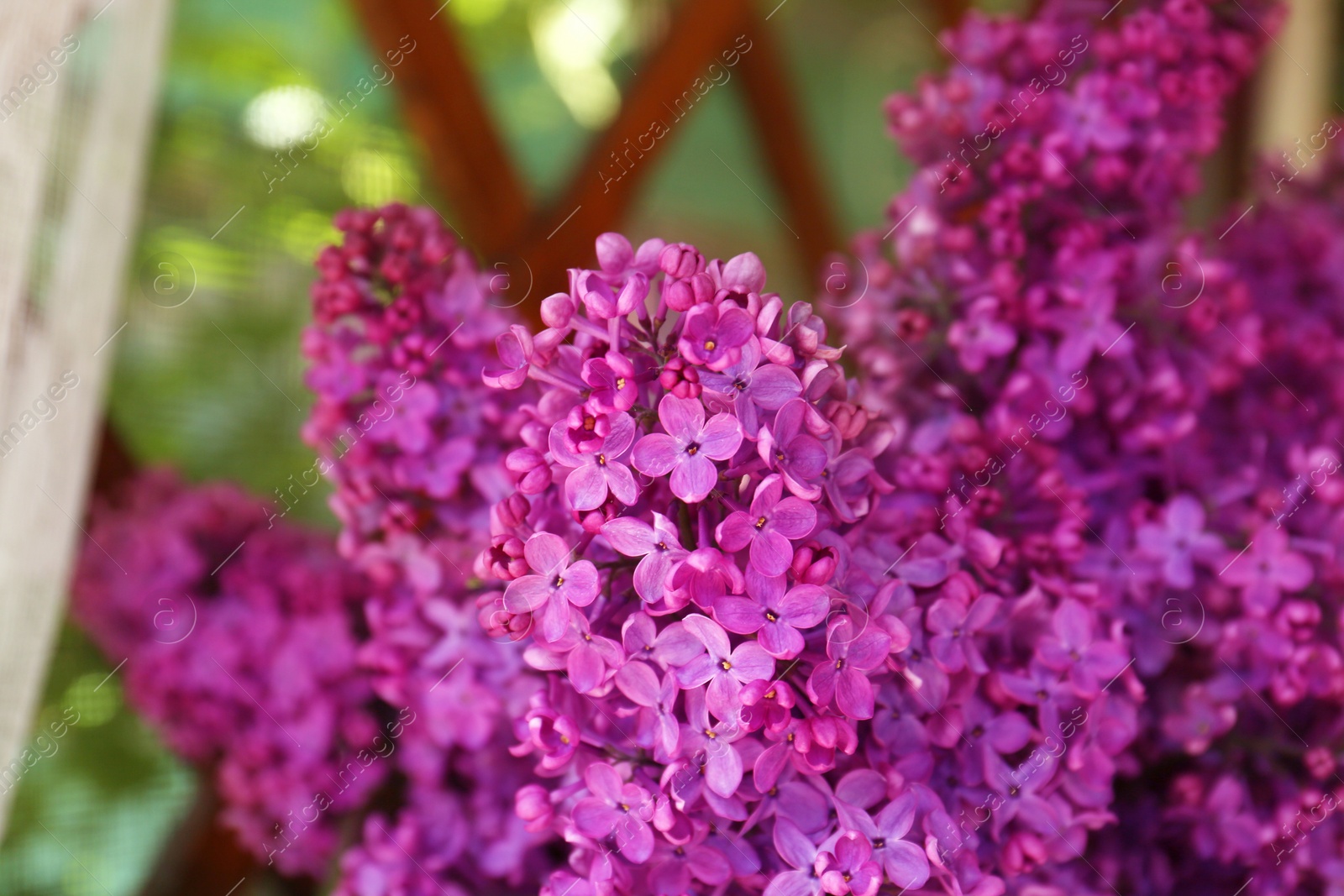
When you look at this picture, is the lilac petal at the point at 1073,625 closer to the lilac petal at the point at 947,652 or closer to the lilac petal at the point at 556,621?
the lilac petal at the point at 947,652

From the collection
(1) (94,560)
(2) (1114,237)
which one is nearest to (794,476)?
(2) (1114,237)

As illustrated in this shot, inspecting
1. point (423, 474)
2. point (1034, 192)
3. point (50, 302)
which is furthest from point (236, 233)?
point (1034, 192)

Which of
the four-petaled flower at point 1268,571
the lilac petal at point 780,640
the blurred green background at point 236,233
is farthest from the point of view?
the blurred green background at point 236,233

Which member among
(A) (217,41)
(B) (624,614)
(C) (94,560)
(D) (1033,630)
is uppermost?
(A) (217,41)

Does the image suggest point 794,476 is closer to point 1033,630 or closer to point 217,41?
point 1033,630

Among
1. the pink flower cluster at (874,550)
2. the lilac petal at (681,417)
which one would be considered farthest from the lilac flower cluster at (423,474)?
the lilac petal at (681,417)

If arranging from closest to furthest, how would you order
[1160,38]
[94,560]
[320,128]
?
[1160,38] < [94,560] < [320,128]

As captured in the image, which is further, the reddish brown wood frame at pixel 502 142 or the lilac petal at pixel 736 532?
the reddish brown wood frame at pixel 502 142
